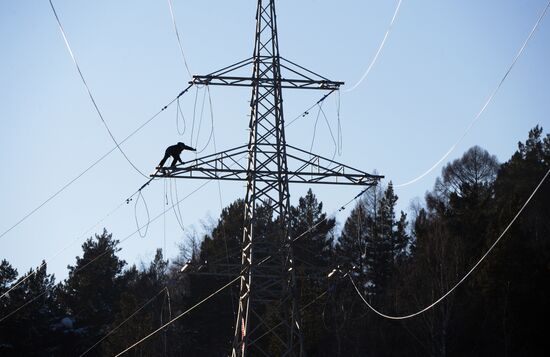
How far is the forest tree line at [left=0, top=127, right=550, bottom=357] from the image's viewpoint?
43.0m

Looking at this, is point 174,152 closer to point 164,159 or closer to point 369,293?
point 164,159

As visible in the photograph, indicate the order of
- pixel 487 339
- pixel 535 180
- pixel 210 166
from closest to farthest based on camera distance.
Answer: pixel 210 166
pixel 487 339
pixel 535 180

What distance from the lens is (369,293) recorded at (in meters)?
53.0

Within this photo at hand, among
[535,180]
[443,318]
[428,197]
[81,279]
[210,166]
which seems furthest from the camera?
[428,197]

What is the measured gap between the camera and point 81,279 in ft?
187

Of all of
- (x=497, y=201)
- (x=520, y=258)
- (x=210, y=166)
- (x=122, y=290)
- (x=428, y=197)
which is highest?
(x=428, y=197)

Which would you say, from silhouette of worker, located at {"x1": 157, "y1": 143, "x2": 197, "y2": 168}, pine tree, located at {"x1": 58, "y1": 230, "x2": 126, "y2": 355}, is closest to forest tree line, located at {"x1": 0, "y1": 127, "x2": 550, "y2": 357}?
pine tree, located at {"x1": 58, "y1": 230, "x2": 126, "y2": 355}

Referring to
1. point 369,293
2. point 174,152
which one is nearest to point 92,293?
point 369,293

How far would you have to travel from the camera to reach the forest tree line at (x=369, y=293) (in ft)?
141

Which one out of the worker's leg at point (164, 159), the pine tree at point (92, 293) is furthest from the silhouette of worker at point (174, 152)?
the pine tree at point (92, 293)

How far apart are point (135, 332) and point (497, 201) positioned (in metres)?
24.8

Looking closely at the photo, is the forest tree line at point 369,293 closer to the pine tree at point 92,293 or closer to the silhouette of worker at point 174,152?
the pine tree at point 92,293

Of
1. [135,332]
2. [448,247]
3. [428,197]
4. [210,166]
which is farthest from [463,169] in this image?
[210,166]

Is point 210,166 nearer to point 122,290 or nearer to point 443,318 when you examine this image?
point 443,318
